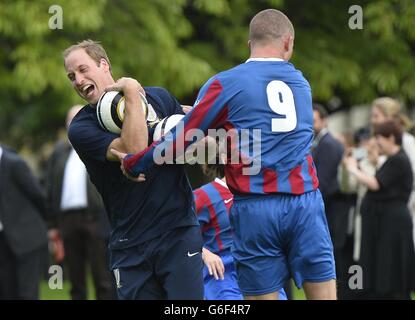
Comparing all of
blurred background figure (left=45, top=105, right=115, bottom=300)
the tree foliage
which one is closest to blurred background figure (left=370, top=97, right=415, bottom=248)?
blurred background figure (left=45, top=105, right=115, bottom=300)

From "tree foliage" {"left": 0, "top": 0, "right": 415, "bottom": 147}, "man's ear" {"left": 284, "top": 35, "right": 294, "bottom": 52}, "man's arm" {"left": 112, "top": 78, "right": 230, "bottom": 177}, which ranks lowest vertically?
"man's arm" {"left": 112, "top": 78, "right": 230, "bottom": 177}

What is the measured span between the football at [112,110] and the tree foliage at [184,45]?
354 inches

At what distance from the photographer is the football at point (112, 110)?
694cm

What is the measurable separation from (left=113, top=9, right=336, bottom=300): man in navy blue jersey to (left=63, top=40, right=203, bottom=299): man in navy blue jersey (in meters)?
0.31

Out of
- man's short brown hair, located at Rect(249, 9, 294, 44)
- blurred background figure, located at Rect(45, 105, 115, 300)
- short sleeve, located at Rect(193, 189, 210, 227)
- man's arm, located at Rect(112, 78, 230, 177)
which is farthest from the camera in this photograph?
blurred background figure, located at Rect(45, 105, 115, 300)

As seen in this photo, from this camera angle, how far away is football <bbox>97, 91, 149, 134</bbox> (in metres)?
6.94

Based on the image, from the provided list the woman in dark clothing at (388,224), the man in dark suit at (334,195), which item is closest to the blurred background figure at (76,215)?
the man in dark suit at (334,195)

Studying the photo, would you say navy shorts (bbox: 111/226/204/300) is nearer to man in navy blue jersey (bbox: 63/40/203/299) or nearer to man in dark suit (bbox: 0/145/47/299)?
man in navy blue jersey (bbox: 63/40/203/299)

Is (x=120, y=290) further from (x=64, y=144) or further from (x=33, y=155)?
(x=33, y=155)

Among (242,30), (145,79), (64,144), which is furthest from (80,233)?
(242,30)

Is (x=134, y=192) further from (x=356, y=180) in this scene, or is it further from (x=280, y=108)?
(x=356, y=180)

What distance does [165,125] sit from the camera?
23.4ft

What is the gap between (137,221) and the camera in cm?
720

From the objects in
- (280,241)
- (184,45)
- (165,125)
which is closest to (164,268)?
(280,241)
